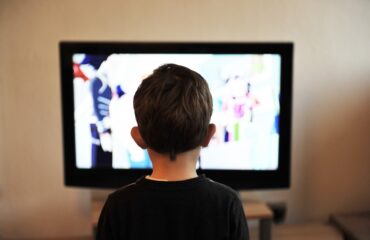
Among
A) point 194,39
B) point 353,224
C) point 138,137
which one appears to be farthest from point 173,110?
point 353,224

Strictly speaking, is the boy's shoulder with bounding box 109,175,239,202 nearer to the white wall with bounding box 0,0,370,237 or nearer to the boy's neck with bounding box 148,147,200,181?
the boy's neck with bounding box 148,147,200,181

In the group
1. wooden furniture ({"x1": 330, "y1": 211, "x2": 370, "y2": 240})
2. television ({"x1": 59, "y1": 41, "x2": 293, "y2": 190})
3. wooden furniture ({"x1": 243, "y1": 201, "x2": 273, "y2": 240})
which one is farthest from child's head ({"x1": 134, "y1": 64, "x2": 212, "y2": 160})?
wooden furniture ({"x1": 330, "y1": 211, "x2": 370, "y2": 240})

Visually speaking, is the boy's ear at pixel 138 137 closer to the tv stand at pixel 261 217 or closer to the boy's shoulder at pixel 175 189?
the boy's shoulder at pixel 175 189

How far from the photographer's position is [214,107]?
201 centimetres

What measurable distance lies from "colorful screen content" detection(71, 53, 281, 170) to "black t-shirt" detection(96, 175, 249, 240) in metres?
0.94

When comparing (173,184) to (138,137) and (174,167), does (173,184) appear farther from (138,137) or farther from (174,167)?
(138,137)

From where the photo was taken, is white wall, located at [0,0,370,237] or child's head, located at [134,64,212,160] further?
white wall, located at [0,0,370,237]

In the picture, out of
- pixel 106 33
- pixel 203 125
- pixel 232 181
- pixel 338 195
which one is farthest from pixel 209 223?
pixel 338 195

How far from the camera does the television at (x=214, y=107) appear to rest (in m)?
1.97

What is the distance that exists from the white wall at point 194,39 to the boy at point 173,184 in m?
1.20

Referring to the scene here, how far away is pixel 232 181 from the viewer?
6.75 feet

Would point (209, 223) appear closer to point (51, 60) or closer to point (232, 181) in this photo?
point (232, 181)

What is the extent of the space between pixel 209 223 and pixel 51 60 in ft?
4.70

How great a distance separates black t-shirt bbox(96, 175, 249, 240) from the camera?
1056mm
